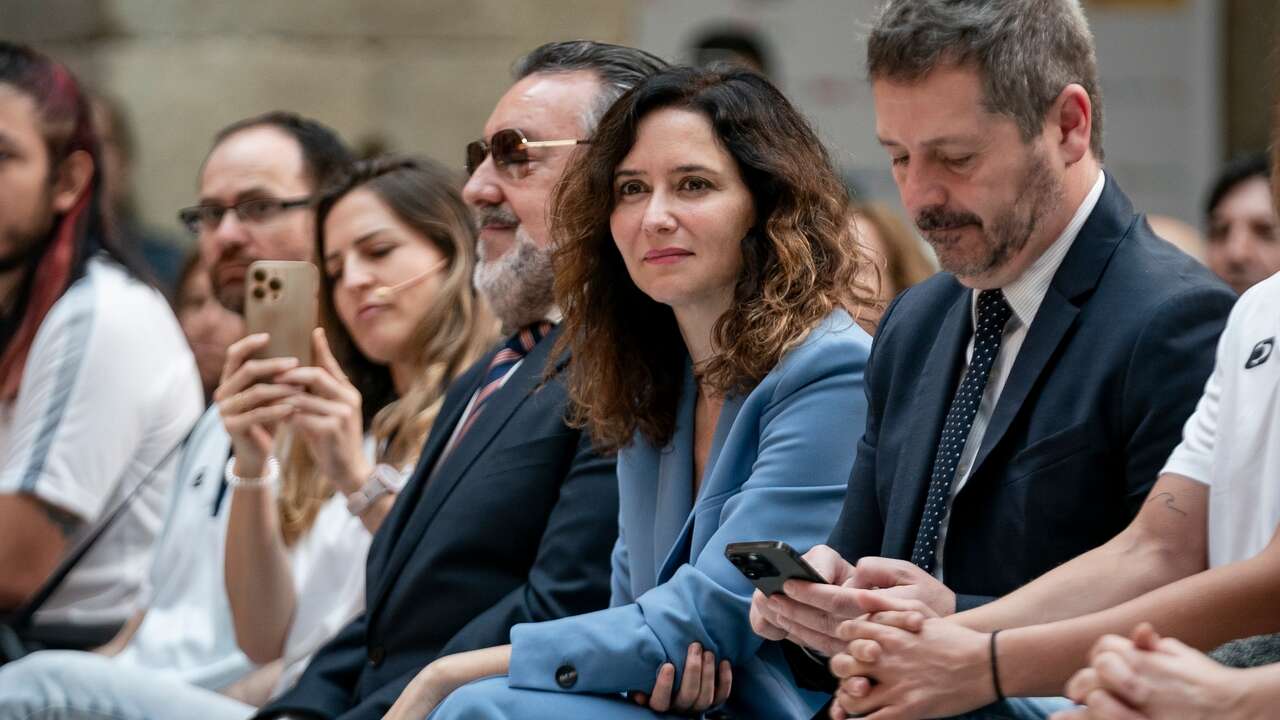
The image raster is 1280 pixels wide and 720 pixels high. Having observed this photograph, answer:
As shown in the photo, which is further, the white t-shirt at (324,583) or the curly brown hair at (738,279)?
the white t-shirt at (324,583)

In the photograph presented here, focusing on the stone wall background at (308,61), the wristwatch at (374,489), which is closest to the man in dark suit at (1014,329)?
the wristwatch at (374,489)

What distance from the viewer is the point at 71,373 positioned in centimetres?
511

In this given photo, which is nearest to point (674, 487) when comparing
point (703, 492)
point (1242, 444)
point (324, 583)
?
point (703, 492)

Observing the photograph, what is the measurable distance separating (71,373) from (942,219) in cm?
288

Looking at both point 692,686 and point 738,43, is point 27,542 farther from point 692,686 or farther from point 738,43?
point 738,43

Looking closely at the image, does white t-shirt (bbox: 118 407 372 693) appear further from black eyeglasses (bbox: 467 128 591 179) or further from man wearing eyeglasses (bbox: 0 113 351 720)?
black eyeglasses (bbox: 467 128 591 179)

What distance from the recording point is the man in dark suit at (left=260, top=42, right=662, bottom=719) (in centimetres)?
393

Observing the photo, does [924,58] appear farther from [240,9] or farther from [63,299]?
[240,9]

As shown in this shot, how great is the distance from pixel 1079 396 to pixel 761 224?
2.92ft

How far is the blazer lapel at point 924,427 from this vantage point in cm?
320

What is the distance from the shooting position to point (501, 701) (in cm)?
321

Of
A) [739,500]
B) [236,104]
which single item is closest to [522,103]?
[739,500]

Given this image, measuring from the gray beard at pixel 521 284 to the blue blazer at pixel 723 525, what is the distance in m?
0.66

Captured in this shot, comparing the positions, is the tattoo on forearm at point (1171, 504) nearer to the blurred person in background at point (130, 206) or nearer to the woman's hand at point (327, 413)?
the woman's hand at point (327, 413)
